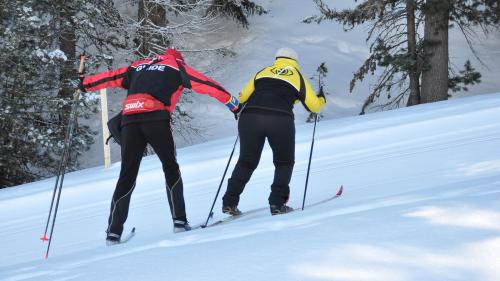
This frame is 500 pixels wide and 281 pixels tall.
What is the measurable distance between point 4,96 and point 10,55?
3.46ft

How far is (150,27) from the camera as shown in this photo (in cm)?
1750

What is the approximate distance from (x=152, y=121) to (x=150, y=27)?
40.9 ft

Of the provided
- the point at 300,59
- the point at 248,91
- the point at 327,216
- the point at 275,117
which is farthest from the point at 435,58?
the point at 327,216

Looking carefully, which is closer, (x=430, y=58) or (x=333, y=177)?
(x=333, y=177)

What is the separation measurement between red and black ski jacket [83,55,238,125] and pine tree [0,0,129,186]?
9477 millimetres

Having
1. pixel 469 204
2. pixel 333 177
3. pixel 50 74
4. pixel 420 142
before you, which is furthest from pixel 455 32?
pixel 469 204

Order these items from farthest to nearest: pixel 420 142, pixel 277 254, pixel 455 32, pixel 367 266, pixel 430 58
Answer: pixel 455 32 < pixel 430 58 < pixel 420 142 < pixel 277 254 < pixel 367 266

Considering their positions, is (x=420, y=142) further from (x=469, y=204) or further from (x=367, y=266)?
(x=367, y=266)

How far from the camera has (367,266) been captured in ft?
9.36

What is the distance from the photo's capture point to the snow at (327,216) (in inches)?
117

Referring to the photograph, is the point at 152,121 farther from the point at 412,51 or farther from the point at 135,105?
the point at 412,51

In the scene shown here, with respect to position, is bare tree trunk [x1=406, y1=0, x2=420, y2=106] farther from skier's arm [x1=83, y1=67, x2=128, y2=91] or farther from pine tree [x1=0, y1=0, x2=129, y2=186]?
skier's arm [x1=83, y1=67, x2=128, y2=91]

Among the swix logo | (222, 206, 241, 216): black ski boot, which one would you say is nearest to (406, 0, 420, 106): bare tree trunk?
(222, 206, 241, 216): black ski boot

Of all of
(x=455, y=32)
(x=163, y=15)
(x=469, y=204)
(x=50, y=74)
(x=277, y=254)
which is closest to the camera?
(x=277, y=254)
